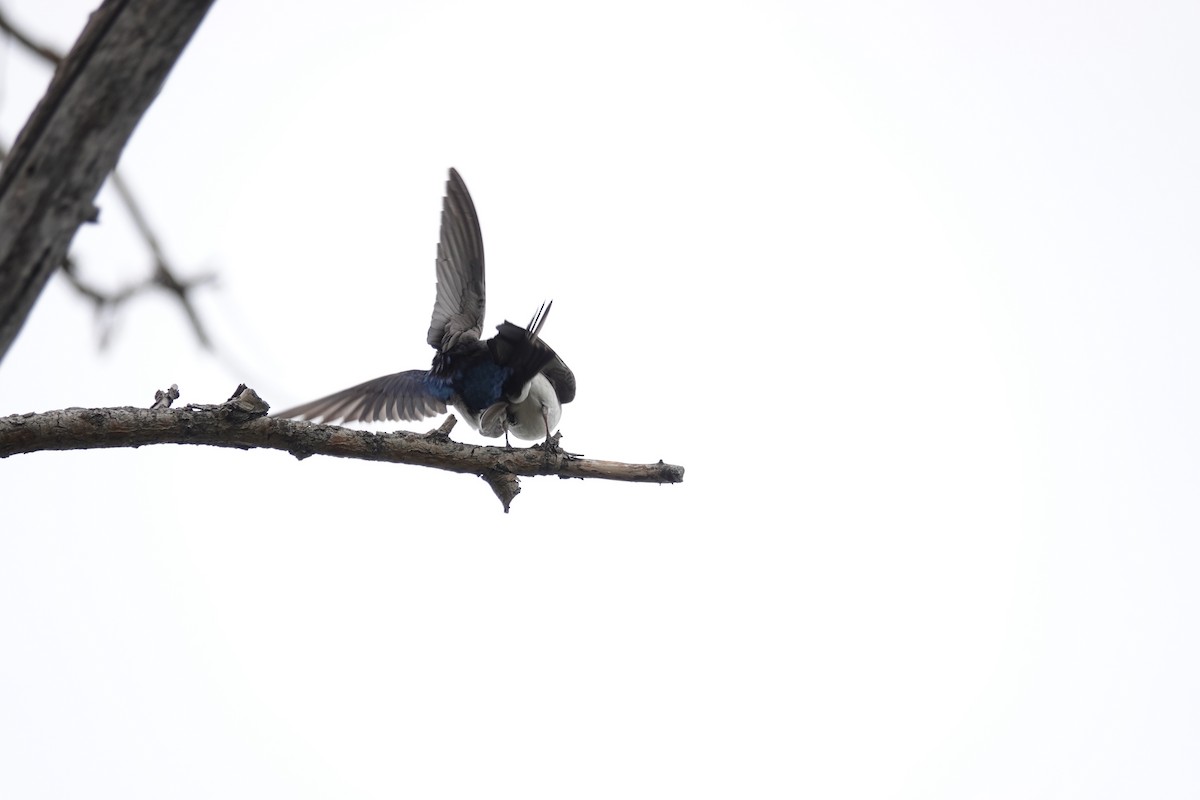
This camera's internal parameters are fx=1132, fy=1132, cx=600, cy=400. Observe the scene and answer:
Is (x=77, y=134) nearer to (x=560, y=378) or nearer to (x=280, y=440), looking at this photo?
(x=280, y=440)

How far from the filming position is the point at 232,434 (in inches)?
157

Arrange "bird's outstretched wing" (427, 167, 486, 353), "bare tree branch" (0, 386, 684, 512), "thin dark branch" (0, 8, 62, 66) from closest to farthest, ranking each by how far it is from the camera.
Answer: "thin dark branch" (0, 8, 62, 66) → "bare tree branch" (0, 386, 684, 512) → "bird's outstretched wing" (427, 167, 486, 353)

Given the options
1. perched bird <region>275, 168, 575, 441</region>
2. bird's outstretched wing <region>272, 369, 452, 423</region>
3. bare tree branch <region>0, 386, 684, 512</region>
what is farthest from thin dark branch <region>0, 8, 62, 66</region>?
bird's outstretched wing <region>272, 369, 452, 423</region>

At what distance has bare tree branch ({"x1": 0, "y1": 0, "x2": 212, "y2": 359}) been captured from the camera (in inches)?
67.7

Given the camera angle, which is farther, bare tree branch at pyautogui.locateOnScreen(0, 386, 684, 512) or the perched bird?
the perched bird

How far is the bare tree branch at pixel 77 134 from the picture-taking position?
1.72 meters

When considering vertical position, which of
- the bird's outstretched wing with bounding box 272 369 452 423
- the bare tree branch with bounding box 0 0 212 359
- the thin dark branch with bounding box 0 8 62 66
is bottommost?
the bare tree branch with bounding box 0 0 212 359

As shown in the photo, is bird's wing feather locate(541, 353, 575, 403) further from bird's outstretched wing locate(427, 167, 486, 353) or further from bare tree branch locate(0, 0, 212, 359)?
bare tree branch locate(0, 0, 212, 359)

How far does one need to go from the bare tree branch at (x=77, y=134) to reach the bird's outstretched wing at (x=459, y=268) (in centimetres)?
502

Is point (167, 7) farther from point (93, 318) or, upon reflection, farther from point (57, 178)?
point (93, 318)

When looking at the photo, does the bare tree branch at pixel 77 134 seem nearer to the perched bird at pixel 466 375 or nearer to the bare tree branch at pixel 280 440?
the bare tree branch at pixel 280 440

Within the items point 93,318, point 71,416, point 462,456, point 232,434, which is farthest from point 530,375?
point 93,318

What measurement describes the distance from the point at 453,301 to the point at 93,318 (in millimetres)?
4957

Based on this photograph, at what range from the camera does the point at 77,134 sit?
1753mm
